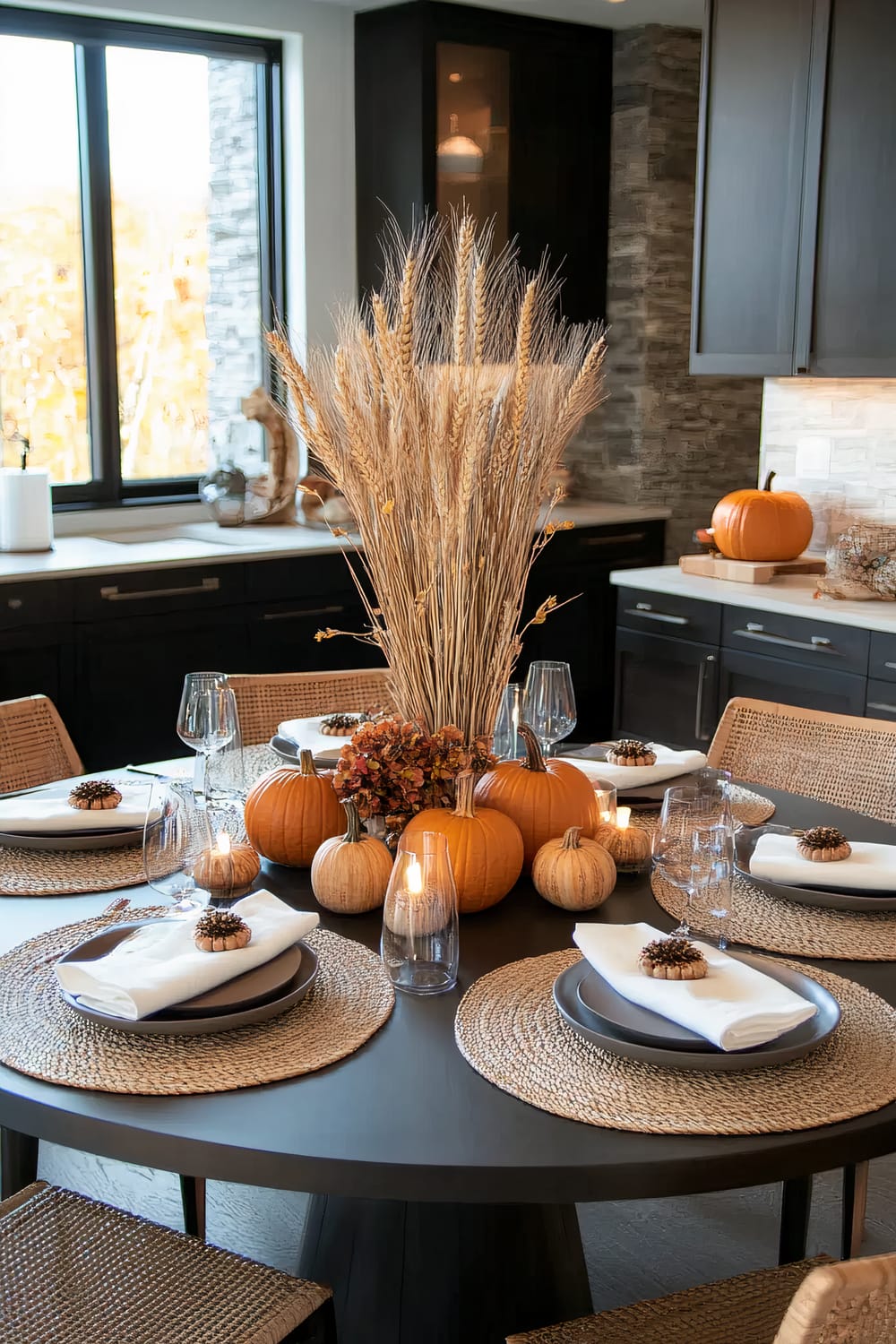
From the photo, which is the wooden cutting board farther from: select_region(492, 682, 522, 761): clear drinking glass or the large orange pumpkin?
select_region(492, 682, 522, 761): clear drinking glass

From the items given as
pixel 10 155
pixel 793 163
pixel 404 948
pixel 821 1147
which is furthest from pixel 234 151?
pixel 821 1147

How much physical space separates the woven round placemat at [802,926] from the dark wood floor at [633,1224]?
767 millimetres

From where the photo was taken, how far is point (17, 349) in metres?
4.23

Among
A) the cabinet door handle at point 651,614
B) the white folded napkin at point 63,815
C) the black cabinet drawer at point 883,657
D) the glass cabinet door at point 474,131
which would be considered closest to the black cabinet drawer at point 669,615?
the cabinet door handle at point 651,614

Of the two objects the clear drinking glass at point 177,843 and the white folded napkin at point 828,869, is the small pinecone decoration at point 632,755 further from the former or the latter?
the clear drinking glass at point 177,843

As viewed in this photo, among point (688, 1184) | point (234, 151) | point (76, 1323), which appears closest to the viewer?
point (688, 1184)

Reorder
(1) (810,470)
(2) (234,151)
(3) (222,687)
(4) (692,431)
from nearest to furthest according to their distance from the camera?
(3) (222,687) < (1) (810,470) < (2) (234,151) < (4) (692,431)

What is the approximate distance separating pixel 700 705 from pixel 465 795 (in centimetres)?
230

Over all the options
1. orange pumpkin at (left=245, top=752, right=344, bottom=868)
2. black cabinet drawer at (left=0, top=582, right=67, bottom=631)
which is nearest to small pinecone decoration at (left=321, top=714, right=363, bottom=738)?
orange pumpkin at (left=245, top=752, right=344, bottom=868)

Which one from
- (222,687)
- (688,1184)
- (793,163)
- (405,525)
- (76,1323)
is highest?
(793,163)

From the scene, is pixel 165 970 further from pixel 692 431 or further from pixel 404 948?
pixel 692 431

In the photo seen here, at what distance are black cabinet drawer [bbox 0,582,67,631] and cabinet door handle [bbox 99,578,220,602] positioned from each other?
0.13 m

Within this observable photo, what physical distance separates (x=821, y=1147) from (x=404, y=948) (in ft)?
1.52

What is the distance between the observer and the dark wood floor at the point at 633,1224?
7.23 feet
